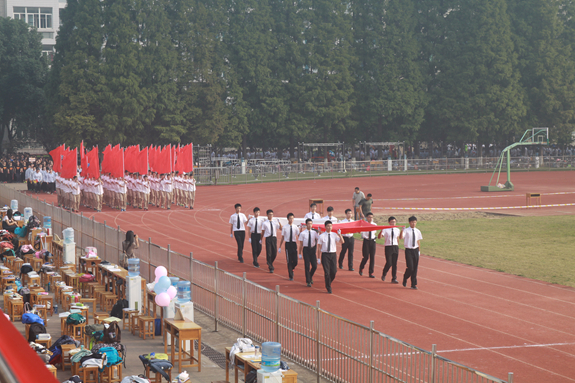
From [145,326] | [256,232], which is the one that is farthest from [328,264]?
[145,326]

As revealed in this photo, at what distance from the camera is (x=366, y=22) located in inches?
2571

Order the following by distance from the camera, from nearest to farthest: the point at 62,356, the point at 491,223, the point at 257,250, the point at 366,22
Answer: the point at 62,356
the point at 257,250
the point at 491,223
the point at 366,22

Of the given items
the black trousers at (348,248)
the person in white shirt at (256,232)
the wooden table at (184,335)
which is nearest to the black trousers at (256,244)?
the person in white shirt at (256,232)

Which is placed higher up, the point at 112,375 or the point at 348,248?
the point at 348,248

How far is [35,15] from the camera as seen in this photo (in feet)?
278

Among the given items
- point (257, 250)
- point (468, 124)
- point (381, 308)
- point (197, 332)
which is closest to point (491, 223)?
point (257, 250)

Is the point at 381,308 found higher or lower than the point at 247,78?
lower

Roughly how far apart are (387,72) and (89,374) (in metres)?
57.5

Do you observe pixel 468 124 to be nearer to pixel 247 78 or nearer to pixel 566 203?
pixel 247 78

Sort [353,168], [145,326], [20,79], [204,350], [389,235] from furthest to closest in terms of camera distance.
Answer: [20,79], [353,168], [389,235], [145,326], [204,350]

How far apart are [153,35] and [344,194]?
81.7 feet

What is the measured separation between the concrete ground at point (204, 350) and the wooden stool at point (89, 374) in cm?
58

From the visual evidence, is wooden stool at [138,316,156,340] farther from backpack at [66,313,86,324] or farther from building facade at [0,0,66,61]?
building facade at [0,0,66,61]

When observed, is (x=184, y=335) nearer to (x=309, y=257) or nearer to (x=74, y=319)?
(x=74, y=319)
